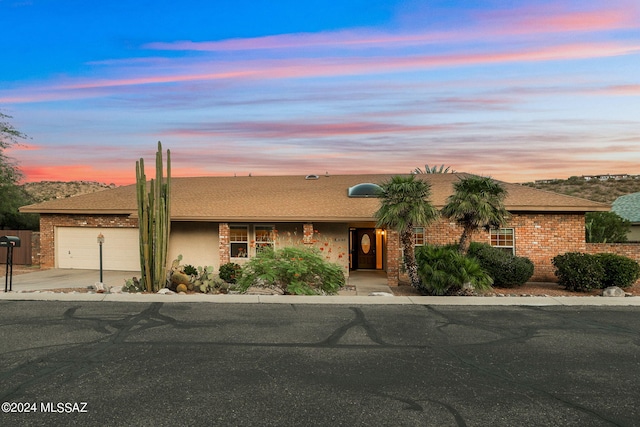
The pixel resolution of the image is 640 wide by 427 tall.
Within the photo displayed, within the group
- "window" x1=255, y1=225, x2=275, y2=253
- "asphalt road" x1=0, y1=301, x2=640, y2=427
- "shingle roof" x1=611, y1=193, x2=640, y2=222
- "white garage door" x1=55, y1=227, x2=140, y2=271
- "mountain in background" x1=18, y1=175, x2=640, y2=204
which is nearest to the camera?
"asphalt road" x1=0, y1=301, x2=640, y2=427

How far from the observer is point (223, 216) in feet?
70.1

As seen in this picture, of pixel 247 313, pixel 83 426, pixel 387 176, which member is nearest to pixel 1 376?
pixel 83 426

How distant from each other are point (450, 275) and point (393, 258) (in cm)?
442

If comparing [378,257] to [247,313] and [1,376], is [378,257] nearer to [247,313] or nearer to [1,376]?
[247,313]

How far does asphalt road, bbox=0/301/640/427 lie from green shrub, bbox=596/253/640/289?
4226 millimetres

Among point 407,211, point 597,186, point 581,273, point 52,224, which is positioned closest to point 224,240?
point 407,211

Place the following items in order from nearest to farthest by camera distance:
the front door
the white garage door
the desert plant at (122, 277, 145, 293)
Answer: the desert plant at (122, 277, 145, 293), the white garage door, the front door

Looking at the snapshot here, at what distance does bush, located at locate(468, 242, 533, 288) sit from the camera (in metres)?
17.3

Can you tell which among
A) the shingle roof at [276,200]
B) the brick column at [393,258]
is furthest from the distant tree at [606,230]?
the brick column at [393,258]

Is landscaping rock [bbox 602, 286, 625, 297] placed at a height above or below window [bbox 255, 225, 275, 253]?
below

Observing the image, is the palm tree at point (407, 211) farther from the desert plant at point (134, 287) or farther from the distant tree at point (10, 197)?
the distant tree at point (10, 197)

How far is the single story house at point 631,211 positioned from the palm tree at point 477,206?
Answer: 14.8 m

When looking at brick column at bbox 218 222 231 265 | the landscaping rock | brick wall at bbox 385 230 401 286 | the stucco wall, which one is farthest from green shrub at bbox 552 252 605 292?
the stucco wall

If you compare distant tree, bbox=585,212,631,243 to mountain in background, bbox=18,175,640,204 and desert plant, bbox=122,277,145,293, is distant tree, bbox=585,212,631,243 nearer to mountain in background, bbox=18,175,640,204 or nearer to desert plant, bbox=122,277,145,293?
desert plant, bbox=122,277,145,293
